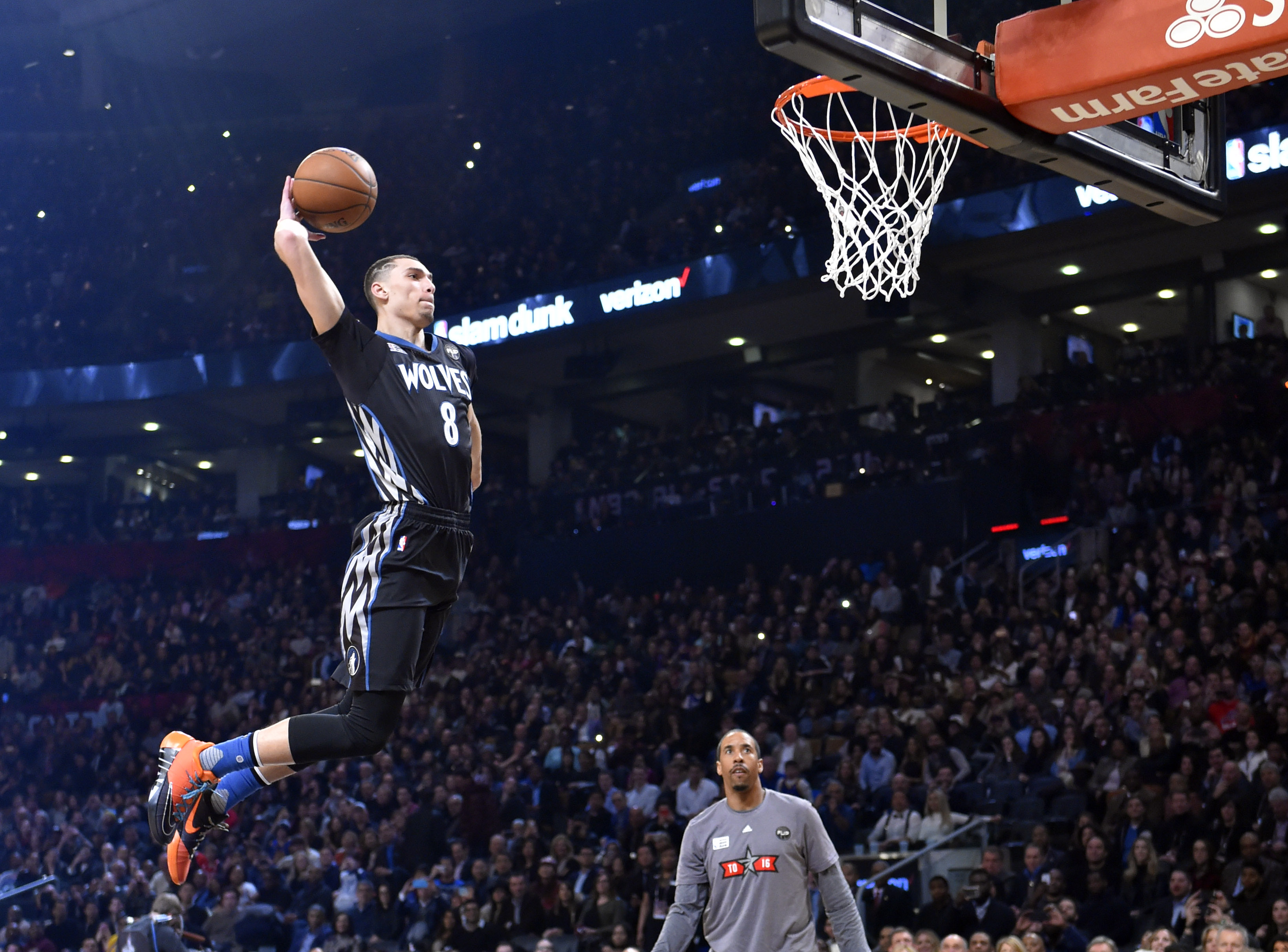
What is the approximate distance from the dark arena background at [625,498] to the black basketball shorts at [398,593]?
0.05 metres

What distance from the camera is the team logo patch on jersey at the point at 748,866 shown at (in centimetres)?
569

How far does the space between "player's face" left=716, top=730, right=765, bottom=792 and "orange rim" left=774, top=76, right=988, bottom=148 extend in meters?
3.03

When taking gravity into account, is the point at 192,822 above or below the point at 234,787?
below

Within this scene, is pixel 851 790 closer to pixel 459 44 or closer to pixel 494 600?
pixel 494 600

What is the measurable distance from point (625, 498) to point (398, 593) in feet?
59.7

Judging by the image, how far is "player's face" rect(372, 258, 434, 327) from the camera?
485 centimetres

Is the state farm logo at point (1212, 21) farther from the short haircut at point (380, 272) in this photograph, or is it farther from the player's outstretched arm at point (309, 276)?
the player's outstretched arm at point (309, 276)

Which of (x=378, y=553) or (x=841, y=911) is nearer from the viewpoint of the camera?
(x=378, y=553)

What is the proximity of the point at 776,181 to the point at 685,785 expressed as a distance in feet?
36.7

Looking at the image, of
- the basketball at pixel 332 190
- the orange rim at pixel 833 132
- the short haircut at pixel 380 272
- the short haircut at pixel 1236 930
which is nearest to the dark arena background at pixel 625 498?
the short haircut at pixel 1236 930

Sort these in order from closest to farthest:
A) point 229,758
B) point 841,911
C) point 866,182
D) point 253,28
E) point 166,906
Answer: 1. point 229,758
2. point 841,911
3. point 866,182
4. point 166,906
5. point 253,28

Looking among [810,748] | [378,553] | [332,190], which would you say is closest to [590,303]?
[810,748]

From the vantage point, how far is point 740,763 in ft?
19.2

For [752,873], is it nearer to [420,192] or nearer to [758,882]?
[758,882]
